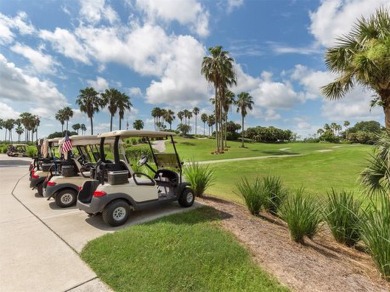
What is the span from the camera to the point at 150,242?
4129 millimetres

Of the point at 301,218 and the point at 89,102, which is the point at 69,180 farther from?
the point at 89,102

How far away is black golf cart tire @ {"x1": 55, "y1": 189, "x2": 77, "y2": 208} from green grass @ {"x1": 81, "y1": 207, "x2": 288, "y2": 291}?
10.4 feet

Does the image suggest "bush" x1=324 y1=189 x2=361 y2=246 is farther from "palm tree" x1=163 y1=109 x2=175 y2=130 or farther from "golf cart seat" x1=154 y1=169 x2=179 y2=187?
"palm tree" x1=163 y1=109 x2=175 y2=130

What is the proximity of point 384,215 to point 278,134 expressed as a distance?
85572 millimetres

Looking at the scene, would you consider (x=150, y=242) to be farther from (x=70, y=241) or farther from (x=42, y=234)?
(x=42, y=234)

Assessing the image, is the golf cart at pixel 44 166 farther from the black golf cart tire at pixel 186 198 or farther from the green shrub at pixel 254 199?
the green shrub at pixel 254 199

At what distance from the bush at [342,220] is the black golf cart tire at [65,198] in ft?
20.2

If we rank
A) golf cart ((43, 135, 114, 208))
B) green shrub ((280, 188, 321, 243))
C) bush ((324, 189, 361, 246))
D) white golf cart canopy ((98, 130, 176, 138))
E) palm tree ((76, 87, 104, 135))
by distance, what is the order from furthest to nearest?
1. palm tree ((76, 87, 104, 135))
2. golf cart ((43, 135, 114, 208))
3. white golf cart canopy ((98, 130, 176, 138))
4. bush ((324, 189, 361, 246))
5. green shrub ((280, 188, 321, 243))

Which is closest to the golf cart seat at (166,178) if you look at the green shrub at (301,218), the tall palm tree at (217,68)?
the green shrub at (301,218)

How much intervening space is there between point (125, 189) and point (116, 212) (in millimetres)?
469

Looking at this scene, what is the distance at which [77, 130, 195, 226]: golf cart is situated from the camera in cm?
509

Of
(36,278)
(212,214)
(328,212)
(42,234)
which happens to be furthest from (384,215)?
(42,234)

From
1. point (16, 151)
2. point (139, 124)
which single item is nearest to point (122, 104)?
point (16, 151)

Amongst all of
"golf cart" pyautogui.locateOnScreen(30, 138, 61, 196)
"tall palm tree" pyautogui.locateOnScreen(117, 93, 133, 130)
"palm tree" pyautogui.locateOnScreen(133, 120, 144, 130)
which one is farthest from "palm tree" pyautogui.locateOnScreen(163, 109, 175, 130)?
"golf cart" pyautogui.locateOnScreen(30, 138, 61, 196)
